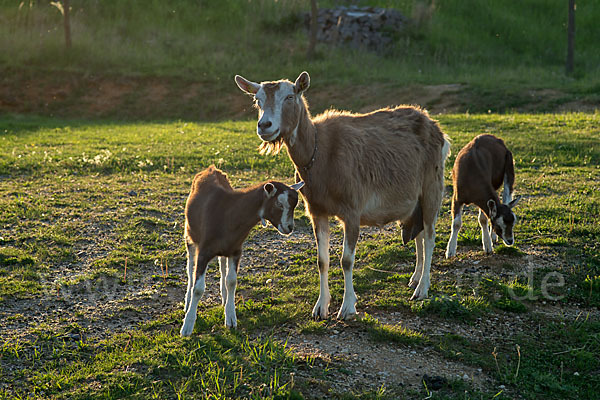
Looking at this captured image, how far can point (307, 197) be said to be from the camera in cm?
667

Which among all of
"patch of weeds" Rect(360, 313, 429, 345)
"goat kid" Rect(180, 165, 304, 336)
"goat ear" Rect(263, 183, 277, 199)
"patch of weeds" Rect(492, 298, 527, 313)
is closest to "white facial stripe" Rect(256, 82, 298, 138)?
"goat ear" Rect(263, 183, 277, 199)

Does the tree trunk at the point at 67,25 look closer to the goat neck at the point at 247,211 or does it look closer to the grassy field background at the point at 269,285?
the grassy field background at the point at 269,285

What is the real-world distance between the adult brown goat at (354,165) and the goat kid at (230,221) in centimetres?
49

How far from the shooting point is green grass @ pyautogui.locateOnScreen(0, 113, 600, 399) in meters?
5.43

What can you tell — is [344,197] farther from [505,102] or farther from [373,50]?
[373,50]

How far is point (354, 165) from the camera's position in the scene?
681 centimetres

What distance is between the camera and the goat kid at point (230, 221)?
6203 mm

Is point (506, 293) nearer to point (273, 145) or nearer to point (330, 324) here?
point (330, 324)

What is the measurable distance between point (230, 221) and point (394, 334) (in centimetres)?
198

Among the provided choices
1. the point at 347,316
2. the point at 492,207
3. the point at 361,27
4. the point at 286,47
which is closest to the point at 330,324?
the point at 347,316

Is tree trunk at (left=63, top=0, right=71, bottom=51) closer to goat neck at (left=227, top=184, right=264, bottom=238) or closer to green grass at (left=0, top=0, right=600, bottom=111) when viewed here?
green grass at (left=0, top=0, right=600, bottom=111)

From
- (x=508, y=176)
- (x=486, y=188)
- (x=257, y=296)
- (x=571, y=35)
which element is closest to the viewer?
(x=257, y=296)

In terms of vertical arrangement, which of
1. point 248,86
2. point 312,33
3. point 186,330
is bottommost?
point 186,330

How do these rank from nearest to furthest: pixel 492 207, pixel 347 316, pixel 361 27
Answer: pixel 347 316
pixel 492 207
pixel 361 27
